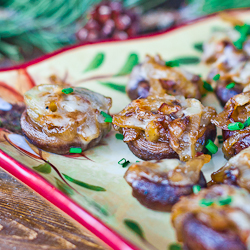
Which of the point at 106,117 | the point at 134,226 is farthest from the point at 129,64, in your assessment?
the point at 134,226

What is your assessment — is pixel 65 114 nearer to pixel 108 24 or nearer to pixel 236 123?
pixel 236 123

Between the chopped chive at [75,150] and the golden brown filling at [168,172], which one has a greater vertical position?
the golden brown filling at [168,172]

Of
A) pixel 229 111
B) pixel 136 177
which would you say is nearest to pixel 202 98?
pixel 229 111

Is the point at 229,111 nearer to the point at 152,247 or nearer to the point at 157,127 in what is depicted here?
the point at 157,127

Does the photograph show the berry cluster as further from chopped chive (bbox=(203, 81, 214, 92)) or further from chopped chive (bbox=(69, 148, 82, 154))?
chopped chive (bbox=(69, 148, 82, 154))

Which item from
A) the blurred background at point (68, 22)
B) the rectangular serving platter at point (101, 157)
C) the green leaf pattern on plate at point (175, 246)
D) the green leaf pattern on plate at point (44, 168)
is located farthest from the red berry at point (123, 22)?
the green leaf pattern on plate at point (175, 246)

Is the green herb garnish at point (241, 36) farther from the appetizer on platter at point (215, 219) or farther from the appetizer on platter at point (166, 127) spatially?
the appetizer on platter at point (215, 219)
